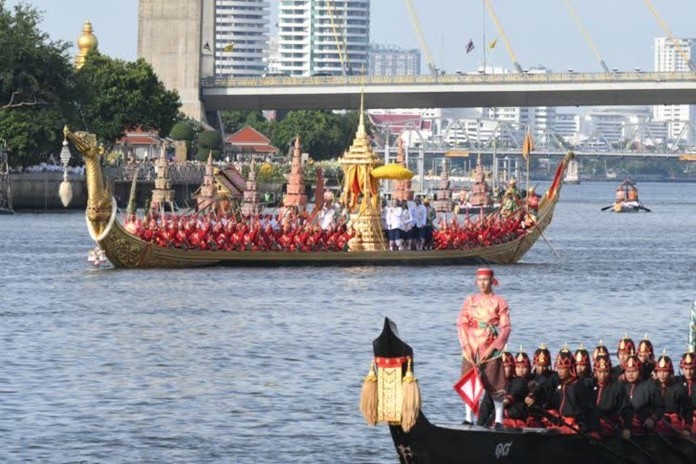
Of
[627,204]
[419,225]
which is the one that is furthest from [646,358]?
[627,204]

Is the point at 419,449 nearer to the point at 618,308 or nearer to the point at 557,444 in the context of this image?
the point at 557,444

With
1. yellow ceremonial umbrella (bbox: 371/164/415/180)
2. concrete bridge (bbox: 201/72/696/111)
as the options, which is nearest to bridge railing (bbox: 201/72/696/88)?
concrete bridge (bbox: 201/72/696/111)

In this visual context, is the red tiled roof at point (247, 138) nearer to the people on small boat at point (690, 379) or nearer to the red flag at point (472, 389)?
the red flag at point (472, 389)

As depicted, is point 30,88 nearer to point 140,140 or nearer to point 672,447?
point 140,140

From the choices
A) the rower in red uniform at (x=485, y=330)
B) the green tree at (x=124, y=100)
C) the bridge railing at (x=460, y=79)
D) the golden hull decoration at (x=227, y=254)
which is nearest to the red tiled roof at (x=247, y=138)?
the bridge railing at (x=460, y=79)

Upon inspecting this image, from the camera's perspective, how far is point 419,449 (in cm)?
2128

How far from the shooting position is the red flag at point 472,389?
22.4 m

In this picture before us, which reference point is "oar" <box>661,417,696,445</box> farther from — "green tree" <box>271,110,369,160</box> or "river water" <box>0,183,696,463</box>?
"green tree" <box>271,110,369,160</box>

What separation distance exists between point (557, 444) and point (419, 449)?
4.84ft

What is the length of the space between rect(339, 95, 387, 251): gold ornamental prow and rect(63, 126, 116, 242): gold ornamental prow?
745 centimetres

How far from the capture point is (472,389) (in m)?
22.4

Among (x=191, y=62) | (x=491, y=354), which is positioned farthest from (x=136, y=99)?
(x=491, y=354)

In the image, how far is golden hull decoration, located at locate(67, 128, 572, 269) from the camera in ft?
175

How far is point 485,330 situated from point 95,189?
102ft
